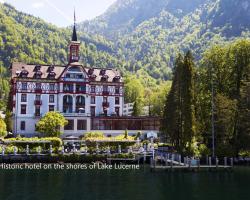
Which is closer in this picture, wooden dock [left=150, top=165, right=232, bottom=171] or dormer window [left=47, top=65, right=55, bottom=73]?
wooden dock [left=150, top=165, right=232, bottom=171]

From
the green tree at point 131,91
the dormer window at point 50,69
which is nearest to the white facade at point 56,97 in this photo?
the dormer window at point 50,69

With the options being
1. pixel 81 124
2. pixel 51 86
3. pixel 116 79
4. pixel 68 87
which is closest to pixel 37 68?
pixel 51 86

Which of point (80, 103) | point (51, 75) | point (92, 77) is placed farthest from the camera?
point (92, 77)

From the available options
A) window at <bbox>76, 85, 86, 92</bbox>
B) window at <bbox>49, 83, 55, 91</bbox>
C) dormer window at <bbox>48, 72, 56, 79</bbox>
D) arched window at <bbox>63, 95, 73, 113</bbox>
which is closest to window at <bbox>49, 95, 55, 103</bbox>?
window at <bbox>49, 83, 55, 91</bbox>

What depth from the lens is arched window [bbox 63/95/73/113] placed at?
323ft

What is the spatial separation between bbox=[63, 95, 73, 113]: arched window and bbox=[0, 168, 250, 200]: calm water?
143 feet

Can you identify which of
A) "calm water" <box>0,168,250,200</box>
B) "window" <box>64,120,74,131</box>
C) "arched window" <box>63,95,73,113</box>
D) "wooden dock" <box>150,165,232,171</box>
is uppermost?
"arched window" <box>63,95,73,113</box>

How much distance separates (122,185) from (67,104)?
5755cm

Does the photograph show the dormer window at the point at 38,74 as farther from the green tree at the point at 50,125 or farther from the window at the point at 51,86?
the green tree at the point at 50,125

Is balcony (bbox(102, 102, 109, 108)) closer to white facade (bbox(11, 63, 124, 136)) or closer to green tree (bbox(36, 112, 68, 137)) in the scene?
white facade (bbox(11, 63, 124, 136))

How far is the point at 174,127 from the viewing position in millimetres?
69562

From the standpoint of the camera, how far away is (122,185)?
4284cm

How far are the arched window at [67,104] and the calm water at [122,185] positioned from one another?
43.5 metres

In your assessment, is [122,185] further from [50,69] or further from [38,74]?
[50,69]
